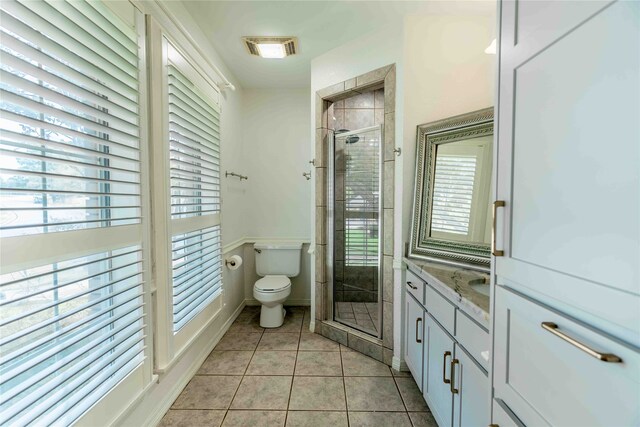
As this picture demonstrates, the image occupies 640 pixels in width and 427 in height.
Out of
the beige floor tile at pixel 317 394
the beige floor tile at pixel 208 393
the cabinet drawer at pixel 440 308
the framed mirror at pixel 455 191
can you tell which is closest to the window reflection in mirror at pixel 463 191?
the framed mirror at pixel 455 191

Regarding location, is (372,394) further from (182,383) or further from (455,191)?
(455,191)

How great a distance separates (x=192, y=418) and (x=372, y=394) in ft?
3.62

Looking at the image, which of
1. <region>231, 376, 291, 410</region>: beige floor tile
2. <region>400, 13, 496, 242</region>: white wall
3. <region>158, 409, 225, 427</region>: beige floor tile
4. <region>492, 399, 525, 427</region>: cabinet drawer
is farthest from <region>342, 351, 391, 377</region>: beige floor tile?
<region>400, 13, 496, 242</region>: white wall

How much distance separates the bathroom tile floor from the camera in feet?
5.09

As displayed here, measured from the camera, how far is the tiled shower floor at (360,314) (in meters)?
2.30

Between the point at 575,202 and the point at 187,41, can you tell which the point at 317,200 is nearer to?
the point at 187,41

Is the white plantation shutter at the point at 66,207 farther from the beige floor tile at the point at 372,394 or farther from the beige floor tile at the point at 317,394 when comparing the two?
the beige floor tile at the point at 372,394

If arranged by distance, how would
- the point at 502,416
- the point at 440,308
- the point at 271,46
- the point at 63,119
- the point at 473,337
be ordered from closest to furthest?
1. the point at 502,416
2. the point at 63,119
3. the point at 473,337
4. the point at 440,308
5. the point at 271,46

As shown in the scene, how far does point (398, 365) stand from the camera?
199 centimetres

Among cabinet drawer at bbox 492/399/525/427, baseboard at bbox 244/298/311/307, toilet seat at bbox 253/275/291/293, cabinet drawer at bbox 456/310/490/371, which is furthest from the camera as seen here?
baseboard at bbox 244/298/311/307

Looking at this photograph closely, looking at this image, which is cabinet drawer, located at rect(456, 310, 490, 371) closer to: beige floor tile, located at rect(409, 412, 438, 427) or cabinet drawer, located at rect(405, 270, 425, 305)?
cabinet drawer, located at rect(405, 270, 425, 305)

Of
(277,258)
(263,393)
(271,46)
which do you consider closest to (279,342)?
(263,393)

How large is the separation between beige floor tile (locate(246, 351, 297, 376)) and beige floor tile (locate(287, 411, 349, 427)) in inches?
15.6

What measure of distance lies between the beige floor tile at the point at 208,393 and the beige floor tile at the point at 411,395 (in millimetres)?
1115
